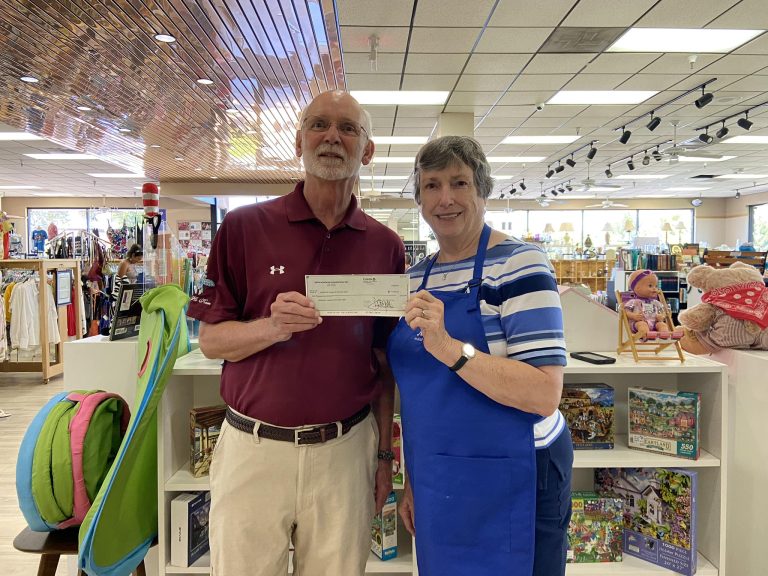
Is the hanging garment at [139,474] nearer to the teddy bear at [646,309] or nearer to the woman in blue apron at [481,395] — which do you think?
the woman in blue apron at [481,395]

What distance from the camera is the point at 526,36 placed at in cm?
500

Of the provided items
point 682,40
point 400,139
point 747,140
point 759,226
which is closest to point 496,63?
point 682,40

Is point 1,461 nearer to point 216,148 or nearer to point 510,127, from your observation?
point 216,148

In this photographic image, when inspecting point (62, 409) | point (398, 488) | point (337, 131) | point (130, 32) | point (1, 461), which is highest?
point (130, 32)

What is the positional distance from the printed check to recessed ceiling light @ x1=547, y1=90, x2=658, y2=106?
643 centimetres

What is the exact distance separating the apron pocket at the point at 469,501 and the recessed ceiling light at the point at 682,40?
4.98 m

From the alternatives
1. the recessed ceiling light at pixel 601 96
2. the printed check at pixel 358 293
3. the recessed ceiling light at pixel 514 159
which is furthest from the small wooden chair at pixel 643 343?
the recessed ceiling light at pixel 514 159

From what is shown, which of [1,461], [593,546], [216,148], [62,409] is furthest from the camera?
[216,148]

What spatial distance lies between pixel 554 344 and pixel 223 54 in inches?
196

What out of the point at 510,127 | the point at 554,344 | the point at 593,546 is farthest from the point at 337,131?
the point at 510,127

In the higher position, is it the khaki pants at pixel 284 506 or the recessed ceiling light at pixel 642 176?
the recessed ceiling light at pixel 642 176

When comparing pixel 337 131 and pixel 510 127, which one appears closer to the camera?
pixel 337 131

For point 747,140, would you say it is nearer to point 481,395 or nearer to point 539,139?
point 539,139

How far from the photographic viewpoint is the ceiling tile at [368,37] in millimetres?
4766
